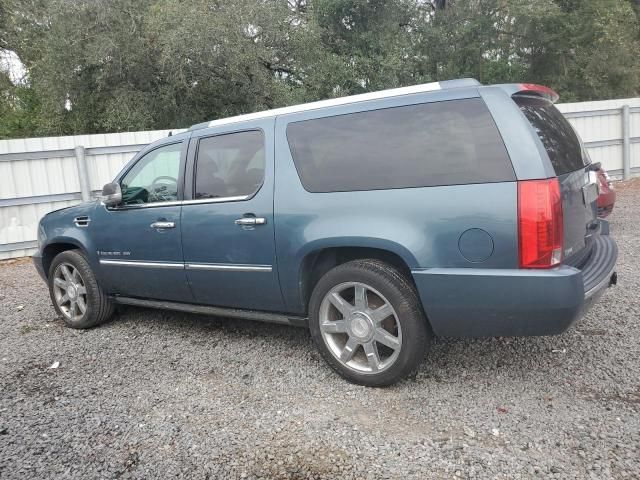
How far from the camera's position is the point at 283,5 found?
1512cm

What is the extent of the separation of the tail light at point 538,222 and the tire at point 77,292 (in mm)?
3716

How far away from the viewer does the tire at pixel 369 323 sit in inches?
123

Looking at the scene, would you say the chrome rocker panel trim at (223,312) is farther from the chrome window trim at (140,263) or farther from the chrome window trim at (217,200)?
the chrome window trim at (217,200)

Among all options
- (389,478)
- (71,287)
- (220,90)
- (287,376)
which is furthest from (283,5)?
(389,478)

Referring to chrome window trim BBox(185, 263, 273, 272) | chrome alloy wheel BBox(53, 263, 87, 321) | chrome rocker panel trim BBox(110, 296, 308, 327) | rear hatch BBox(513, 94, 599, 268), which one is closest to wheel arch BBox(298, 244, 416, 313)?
chrome rocker panel trim BBox(110, 296, 308, 327)

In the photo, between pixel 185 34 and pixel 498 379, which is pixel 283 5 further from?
pixel 498 379

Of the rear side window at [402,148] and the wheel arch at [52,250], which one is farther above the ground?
the rear side window at [402,148]

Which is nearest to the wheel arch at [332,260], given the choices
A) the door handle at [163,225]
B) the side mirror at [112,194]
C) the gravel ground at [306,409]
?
the gravel ground at [306,409]

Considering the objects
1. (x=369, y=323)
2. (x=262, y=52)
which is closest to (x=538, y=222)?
→ (x=369, y=323)

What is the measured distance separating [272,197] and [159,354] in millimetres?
1647

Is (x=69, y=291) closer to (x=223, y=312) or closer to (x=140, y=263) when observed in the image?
(x=140, y=263)

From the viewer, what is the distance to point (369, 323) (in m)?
3.26

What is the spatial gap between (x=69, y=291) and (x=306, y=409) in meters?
2.98

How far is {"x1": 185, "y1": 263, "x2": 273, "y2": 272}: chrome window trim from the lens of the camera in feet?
12.0
